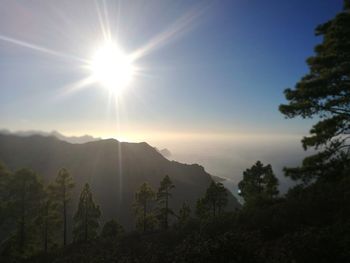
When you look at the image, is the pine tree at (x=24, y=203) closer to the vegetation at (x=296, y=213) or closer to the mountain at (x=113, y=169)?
the vegetation at (x=296, y=213)

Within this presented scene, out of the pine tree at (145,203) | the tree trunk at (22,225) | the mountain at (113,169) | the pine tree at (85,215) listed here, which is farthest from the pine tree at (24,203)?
the mountain at (113,169)

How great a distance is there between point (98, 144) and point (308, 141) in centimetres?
17987

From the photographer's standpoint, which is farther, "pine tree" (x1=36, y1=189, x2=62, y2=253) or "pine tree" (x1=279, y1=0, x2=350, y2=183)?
"pine tree" (x1=36, y1=189, x2=62, y2=253)

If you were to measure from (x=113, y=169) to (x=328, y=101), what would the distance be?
158727 millimetres

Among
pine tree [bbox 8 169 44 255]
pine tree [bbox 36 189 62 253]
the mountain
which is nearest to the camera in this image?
pine tree [bbox 8 169 44 255]

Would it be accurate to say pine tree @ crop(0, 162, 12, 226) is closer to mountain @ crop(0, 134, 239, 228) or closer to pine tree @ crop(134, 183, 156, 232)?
pine tree @ crop(134, 183, 156, 232)

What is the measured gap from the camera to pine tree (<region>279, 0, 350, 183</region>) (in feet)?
40.1

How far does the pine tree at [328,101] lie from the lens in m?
12.2

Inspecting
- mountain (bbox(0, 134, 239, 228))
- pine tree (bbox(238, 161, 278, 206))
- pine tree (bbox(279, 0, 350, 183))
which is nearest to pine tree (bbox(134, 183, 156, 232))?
pine tree (bbox(238, 161, 278, 206))

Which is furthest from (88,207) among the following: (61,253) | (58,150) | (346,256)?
(58,150)

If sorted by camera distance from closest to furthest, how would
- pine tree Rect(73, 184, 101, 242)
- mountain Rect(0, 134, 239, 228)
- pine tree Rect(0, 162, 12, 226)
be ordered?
pine tree Rect(0, 162, 12, 226) < pine tree Rect(73, 184, 101, 242) < mountain Rect(0, 134, 239, 228)

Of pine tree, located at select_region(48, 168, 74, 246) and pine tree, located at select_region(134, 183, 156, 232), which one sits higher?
pine tree, located at select_region(48, 168, 74, 246)

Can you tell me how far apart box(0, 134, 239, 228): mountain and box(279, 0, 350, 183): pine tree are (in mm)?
119675

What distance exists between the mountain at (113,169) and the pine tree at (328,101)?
119675 mm
